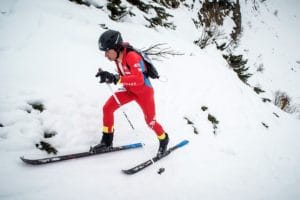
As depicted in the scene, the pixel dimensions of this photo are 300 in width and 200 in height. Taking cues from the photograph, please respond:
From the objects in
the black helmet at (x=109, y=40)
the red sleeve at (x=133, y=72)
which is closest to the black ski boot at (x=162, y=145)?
the red sleeve at (x=133, y=72)

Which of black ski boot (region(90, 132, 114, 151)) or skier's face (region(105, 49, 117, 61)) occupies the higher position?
skier's face (region(105, 49, 117, 61))

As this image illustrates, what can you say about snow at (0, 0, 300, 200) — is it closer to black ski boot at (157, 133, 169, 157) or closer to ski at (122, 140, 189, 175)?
ski at (122, 140, 189, 175)

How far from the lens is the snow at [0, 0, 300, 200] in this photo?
11.0 ft

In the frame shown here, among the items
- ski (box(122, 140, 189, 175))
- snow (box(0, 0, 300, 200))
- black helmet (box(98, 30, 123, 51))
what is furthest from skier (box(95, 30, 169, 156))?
snow (box(0, 0, 300, 200))

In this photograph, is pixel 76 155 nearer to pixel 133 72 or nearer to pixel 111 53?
pixel 133 72

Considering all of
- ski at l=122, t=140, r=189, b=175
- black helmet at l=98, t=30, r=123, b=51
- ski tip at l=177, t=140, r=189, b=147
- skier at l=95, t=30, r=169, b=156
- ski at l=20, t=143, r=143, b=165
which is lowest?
ski tip at l=177, t=140, r=189, b=147

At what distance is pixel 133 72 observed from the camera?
11.5 feet

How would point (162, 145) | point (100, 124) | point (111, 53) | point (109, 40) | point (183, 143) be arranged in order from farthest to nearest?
point (183, 143) < point (100, 124) < point (162, 145) < point (111, 53) < point (109, 40)

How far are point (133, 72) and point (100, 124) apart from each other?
1.48m

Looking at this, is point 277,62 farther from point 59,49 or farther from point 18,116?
point 18,116

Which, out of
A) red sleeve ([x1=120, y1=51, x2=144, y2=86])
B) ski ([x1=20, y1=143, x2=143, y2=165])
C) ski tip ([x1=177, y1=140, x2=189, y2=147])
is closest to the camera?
ski ([x1=20, y1=143, x2=143, y2=165])

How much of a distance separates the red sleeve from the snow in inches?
53.9

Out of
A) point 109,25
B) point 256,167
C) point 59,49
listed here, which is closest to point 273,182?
point 256,167

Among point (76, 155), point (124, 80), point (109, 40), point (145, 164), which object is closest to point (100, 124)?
point (76, 155)
